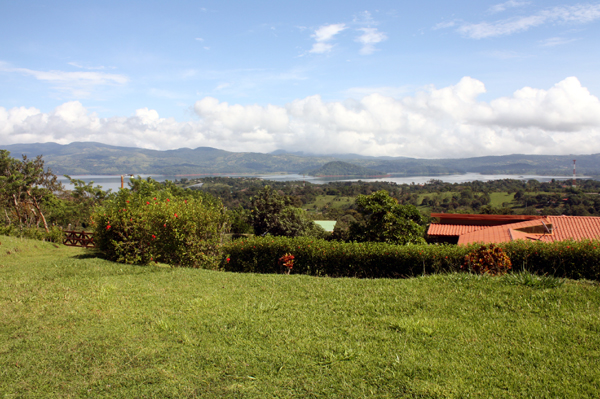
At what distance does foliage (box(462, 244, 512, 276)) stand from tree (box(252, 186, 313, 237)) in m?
18.3

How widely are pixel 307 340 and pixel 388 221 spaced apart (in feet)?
28.5

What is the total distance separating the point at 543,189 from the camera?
75.8 meters

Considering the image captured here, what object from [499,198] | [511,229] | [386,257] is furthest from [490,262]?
[499,198]

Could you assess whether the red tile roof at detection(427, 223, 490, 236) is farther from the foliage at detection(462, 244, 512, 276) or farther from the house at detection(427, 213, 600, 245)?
the foliage at detection(462, 244, 512, 276)

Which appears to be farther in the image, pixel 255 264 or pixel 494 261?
pixel 255 264

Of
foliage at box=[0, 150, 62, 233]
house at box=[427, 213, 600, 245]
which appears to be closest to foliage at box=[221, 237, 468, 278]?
house at box=[427, 213, 600, 245]

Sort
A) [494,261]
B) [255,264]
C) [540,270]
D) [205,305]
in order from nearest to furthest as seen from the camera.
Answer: [205,305]
[494,261]
[540,270]
[255,264]

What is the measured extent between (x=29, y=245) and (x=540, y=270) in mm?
18138

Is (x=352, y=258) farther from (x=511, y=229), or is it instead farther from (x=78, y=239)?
(x=78, y=239)

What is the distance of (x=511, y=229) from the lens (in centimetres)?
1416

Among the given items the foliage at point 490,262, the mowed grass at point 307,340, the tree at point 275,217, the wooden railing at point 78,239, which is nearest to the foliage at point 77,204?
the wooden railing at point 78,239

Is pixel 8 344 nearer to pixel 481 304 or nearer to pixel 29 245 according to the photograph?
pixel 481 304

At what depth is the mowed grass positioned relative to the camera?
11.0 ft

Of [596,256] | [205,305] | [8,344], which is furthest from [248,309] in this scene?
[596,256]
